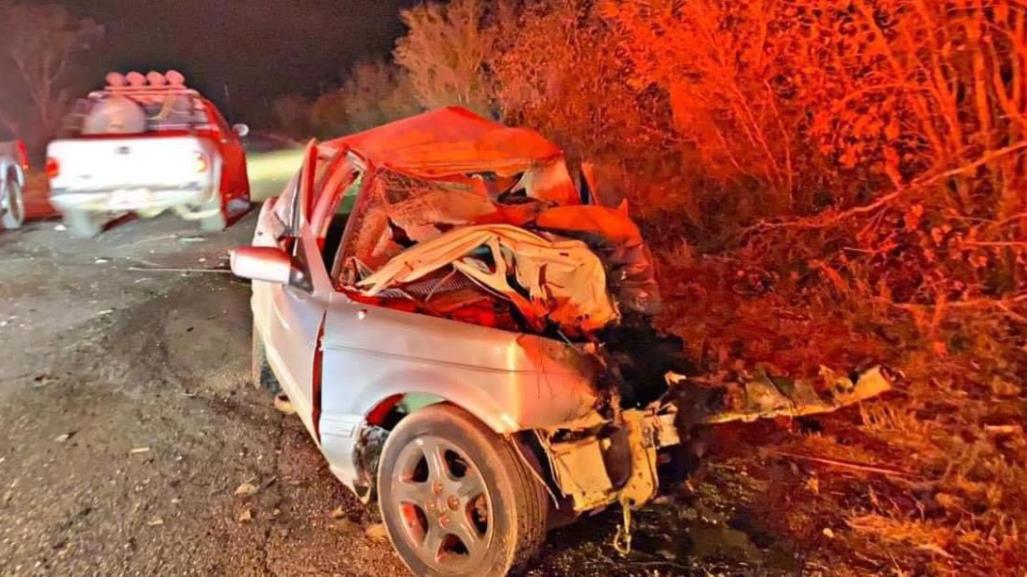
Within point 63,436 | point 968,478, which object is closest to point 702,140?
point 968,478

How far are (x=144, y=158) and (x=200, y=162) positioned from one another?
2.17 ft

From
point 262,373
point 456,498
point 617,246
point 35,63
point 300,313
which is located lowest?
point 262,373

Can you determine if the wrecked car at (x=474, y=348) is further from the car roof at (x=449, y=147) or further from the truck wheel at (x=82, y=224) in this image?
the truck wheel at (x=82, y=224)

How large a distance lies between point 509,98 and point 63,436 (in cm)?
969

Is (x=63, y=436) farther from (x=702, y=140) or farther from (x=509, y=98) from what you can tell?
(x=509, y=98)

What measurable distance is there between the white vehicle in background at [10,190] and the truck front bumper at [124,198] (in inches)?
76.0

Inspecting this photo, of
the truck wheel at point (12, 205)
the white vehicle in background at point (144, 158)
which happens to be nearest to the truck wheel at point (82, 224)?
the white vehicle in background at point (144, 158)

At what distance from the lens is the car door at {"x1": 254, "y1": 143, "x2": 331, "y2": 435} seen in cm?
424

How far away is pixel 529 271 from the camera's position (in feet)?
12.6

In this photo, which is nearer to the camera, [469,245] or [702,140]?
[469,245]

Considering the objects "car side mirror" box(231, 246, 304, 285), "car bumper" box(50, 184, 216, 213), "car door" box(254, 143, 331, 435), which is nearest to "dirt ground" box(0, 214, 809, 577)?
"car door" box(254, 143, 331, 435)

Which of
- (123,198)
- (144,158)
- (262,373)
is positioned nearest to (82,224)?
(123,198)

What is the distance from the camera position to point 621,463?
139 inches

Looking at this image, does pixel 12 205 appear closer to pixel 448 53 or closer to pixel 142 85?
pixel 142 85
